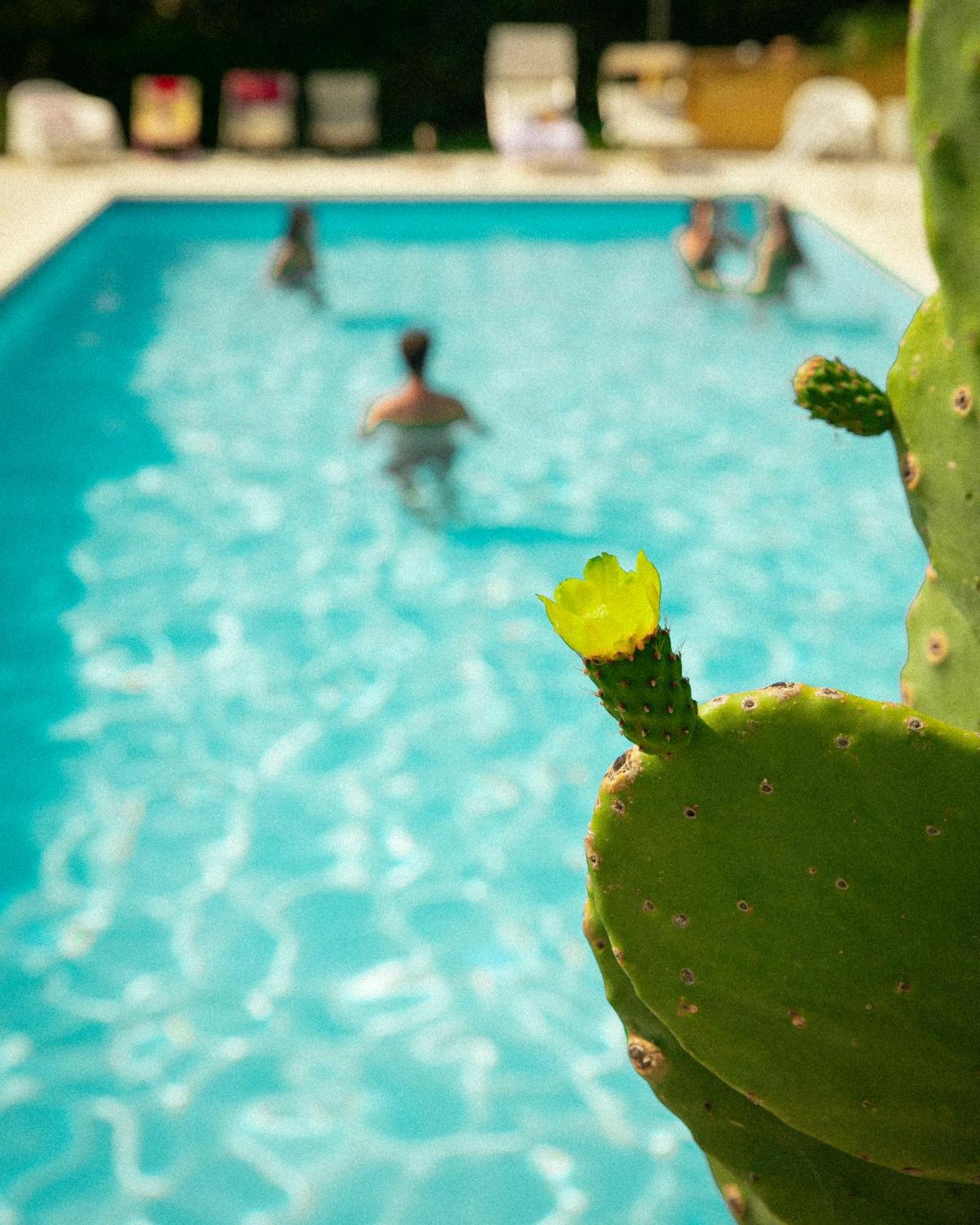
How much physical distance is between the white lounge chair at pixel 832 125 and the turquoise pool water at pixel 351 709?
14.0 ft

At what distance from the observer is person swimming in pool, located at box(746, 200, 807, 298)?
8.87 metres

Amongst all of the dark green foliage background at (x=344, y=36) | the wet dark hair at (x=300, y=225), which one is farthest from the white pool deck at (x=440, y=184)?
the wet dark hair at (x=300, y=225)

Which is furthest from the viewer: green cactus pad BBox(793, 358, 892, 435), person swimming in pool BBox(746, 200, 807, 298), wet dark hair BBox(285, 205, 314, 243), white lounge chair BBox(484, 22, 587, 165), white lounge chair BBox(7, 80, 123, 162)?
white lounge chair BBox(7, 80, 123, 162)

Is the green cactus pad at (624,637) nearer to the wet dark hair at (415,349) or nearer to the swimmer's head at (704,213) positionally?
the wet dark hair at (415,349)

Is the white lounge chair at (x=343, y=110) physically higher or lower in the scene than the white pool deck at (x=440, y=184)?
higher

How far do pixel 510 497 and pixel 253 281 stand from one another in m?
5.54

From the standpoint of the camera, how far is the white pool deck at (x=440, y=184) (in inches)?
459

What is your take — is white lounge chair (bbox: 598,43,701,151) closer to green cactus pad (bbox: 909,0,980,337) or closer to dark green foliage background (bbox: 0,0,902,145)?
dark green foliage background (bbox: 0,0,902,145)

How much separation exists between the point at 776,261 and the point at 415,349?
12.7ft

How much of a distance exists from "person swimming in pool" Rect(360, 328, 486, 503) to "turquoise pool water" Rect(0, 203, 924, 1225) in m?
0.42

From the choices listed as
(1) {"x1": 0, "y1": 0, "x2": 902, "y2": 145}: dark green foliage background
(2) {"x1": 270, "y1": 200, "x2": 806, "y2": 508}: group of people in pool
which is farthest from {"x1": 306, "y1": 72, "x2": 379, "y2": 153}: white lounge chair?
(2) {"x1": 270, "y1": 200, "x2": 806, "y2": 508}: group of people in pool

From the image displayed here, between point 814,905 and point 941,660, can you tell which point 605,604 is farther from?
point 941,660

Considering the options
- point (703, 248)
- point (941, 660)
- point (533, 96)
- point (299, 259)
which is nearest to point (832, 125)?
point (533, 96)

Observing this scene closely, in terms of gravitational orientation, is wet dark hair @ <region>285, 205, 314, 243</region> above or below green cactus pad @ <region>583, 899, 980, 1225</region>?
below
